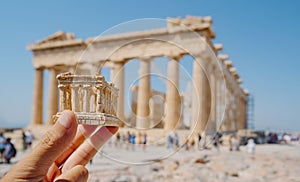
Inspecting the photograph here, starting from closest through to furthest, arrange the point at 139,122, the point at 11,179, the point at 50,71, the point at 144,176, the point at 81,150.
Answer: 1. the point at 11,179
2. the point at 81,150
3. the point at 139,122
4. the point at 144,176
5. the point at 50,71

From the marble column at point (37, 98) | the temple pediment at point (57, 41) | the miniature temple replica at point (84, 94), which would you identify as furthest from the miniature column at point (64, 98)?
the marble column at point (37, 98)

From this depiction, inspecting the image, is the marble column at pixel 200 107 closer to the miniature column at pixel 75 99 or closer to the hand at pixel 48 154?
the miniature column at pixel 75 99

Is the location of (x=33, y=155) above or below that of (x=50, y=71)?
below

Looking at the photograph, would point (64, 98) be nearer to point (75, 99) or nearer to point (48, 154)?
point (75, 99)

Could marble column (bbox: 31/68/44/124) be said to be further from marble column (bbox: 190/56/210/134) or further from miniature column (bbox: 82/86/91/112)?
miniature column (bbox: 82/86/91/112)

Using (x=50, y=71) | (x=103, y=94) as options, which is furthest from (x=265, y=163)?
(x=50, y=71)

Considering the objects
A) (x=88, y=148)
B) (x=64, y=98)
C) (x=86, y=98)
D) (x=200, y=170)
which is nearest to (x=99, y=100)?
(x=86, y=98)

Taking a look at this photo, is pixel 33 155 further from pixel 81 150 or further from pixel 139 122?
pixel 139 122
